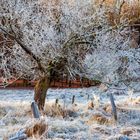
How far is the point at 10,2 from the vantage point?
1153 cm

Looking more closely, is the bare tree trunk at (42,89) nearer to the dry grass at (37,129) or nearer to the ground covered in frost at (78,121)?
the ground covered in frost at (78,121)

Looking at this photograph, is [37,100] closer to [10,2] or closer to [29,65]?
[29,65]

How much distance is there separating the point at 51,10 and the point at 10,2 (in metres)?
1.26

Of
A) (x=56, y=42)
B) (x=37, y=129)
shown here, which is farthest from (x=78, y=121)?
(x=56, y=42)

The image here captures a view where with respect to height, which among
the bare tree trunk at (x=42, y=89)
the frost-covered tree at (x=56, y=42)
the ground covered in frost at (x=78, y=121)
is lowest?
the ground covered in frost at (x=78, y=121)

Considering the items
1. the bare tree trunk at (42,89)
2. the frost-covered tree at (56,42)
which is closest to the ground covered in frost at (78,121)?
the bare tree trunk at (42,89)

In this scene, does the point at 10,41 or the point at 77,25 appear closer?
the point at 77,25

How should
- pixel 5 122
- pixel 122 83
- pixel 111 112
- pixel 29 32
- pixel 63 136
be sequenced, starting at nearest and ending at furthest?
pixel 63 136, pixel 5 122, pixel 111 112, pixel 29 32, pixel 122 83

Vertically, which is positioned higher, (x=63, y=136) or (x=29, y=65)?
(x=29, y=65)

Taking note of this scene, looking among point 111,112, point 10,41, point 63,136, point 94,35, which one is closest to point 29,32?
point 10,41

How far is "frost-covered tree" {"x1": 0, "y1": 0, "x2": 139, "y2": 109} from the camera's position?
11.3m

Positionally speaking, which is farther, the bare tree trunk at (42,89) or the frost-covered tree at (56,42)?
the bare tree trunk at (42,89)

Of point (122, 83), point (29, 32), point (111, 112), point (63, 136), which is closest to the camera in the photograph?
point (63, 136)

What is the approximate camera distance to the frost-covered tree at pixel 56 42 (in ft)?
37.2
